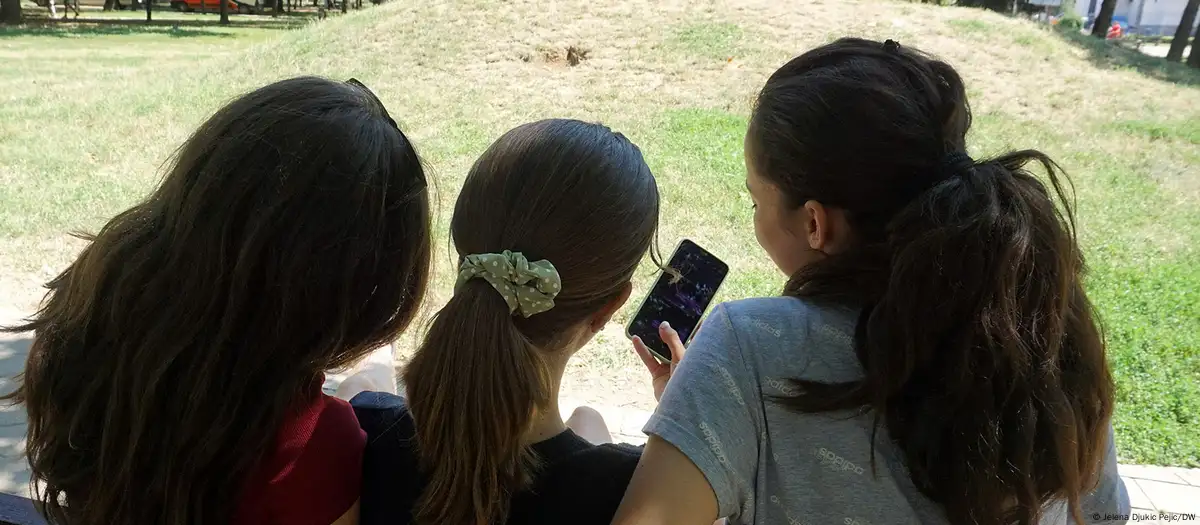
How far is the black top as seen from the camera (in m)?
1.24

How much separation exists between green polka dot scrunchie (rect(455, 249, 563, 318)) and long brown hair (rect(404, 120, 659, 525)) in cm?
2

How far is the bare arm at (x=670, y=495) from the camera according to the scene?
1.18 m

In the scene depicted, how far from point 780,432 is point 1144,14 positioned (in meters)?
37.1

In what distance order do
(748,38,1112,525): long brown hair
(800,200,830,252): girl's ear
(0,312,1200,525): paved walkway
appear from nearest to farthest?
(748,38,1112,525): long brown hair
(800,200,830,252): girl's ear
(0,312,1200,525): paved walkway

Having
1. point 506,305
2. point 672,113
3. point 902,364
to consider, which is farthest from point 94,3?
point 902,364

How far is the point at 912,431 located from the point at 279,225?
85 centimetres

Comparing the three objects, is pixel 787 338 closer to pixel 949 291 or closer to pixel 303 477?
pixel 949 291

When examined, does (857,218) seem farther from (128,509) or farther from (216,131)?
(128,509)

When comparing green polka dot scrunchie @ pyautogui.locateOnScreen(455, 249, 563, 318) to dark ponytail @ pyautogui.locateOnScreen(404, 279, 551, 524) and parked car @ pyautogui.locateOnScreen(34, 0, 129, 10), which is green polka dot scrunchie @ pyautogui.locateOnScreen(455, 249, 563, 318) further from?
parked car @ pyautogui.locateOnScreen(34, 0, 129, 10)

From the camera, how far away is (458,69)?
954 centimetres

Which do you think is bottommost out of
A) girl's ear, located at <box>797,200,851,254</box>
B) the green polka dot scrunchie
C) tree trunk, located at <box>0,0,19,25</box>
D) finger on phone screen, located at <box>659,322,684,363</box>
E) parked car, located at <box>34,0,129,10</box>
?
parked car, located at <box>34,0,129,10</box>

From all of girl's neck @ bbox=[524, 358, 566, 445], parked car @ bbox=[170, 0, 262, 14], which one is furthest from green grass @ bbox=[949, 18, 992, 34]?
parked car @ bbox=[170, 0, 262, 14]

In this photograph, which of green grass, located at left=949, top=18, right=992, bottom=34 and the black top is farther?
green grass, located at left=949, top=18, right=992, bottom=34

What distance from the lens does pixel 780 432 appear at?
3.93 feet
